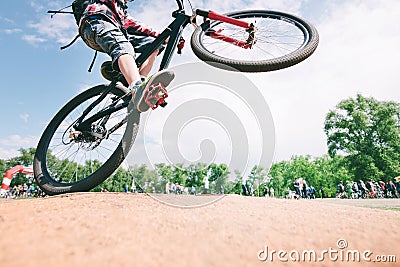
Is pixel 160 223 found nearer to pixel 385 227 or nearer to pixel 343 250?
pixel 343 250

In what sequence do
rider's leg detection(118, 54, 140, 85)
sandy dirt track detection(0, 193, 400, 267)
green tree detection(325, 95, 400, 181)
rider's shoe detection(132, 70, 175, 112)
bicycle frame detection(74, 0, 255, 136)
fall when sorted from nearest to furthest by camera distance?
sandy dirt track detection(0, 193, 400, 267)
rider's shoe detection(132, 70, 175, 112)
rider's leg detection(118, 54, 140, 85)
bicycle frame detection(74, 0, 255, 136)
green tree detection(325, 95, 400, 181)

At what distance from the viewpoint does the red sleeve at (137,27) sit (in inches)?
134

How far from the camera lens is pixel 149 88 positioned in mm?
2457

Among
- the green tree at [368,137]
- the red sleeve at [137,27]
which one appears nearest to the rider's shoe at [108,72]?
the red sleeve at [137,27]

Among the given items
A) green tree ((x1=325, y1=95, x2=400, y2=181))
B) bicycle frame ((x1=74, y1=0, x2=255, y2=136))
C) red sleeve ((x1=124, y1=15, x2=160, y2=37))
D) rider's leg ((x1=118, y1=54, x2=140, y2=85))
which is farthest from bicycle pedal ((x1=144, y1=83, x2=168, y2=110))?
green tree ((x1=325, y1=95, x2=400, y2=181))

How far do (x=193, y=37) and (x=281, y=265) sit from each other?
311cm

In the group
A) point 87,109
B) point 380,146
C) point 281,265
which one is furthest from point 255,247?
point 380,146

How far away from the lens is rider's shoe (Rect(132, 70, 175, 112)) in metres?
2.45

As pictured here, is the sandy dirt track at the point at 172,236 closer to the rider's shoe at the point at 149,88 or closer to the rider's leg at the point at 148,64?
the rider's shoe at the point at 149,88

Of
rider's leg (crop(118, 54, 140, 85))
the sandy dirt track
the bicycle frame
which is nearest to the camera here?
the sandy dirt track

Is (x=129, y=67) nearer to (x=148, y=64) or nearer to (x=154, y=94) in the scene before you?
(x=154, y=94)

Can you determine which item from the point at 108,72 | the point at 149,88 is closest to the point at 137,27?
the point at 108,72

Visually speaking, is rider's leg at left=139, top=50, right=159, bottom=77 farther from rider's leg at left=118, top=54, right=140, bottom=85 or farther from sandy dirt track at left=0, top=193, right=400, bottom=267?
sandy dirt track at left=0, top=193, right=400, bottom=267

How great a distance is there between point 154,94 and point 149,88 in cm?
7
